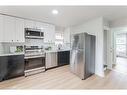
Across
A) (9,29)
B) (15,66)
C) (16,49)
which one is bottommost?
(15,66)

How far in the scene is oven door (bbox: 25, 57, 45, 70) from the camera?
11.4 feet

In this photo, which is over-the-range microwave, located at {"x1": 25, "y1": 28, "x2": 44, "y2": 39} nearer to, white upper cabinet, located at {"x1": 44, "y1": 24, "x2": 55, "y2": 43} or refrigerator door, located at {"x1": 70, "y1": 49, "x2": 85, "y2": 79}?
white upper cabinet, located at {"x1": 44, "y1": 24, "x2": 55, "y2": 43}

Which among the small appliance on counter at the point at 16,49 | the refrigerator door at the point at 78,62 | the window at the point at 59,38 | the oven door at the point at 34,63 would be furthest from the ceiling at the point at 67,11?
the window at the point at 59,38

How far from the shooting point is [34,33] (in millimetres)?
3945

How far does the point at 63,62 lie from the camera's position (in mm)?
5023

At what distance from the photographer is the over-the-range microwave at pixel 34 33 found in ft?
12.2

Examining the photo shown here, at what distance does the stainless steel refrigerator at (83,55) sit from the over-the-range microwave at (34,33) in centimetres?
151

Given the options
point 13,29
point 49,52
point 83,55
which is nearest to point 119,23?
point 83,55

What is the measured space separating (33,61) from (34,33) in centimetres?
121

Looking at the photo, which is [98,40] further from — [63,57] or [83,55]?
[63,57]

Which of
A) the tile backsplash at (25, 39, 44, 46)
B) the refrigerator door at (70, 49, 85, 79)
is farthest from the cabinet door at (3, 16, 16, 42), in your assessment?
the refrigerator door at (70, 49, 85, 79)
